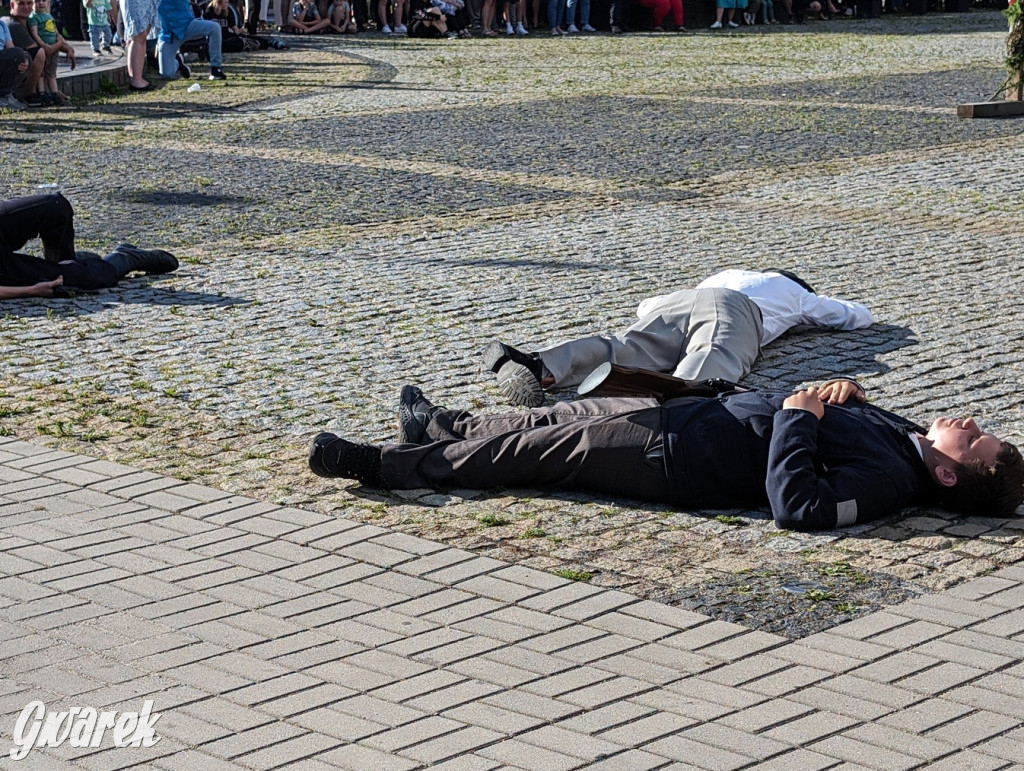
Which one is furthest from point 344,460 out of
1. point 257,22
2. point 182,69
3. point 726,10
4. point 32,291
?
point 726,10

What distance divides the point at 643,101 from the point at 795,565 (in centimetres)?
1284

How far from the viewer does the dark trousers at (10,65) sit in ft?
53.5

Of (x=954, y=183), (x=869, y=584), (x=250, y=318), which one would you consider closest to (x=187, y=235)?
(x=250, y=318)

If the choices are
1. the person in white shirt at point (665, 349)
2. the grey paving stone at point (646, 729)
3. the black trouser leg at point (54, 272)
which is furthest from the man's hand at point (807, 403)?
the black trouser leg at point (54, 272)

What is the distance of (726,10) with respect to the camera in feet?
102

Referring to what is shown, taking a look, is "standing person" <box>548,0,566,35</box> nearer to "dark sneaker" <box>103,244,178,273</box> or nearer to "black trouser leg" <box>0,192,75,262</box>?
"dark sneaker" <box>103,244,178,273</box>

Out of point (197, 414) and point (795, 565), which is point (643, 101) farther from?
point (795, 565)

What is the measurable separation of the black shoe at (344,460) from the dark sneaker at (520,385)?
3.38 ft

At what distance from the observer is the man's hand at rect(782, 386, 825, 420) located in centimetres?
479

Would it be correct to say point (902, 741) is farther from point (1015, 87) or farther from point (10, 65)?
point (10, 65)

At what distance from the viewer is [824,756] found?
133 inches

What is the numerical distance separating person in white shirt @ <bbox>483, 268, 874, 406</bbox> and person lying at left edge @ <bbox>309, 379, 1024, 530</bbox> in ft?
2.76

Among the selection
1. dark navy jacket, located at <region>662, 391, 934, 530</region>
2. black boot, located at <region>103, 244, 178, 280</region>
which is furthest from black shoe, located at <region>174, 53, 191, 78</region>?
dark navy jacket, located at <region>662, 391, 934, 530</region>

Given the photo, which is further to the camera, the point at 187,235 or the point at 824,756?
the point at 187,235
